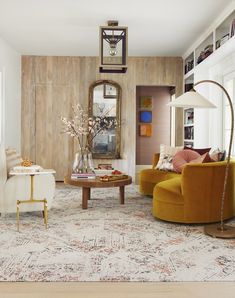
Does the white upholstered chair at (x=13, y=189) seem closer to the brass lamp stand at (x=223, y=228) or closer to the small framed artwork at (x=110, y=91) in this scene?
the brass lamp stand at (x=223, y=228)

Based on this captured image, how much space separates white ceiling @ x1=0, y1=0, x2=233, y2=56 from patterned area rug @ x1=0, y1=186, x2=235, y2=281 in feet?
8.85

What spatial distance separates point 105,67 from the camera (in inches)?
209

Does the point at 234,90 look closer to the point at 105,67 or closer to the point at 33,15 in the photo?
the point at 105,67

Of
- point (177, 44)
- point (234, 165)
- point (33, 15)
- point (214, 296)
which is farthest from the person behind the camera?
point (177, 44)

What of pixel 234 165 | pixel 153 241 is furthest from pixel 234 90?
pixel 153 241

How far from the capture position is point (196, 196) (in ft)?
14.2

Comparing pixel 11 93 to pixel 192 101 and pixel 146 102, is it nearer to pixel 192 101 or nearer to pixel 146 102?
pixel 146 102

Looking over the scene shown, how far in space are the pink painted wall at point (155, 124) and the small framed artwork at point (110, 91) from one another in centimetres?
169

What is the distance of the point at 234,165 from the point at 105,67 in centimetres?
213

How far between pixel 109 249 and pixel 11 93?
4.93 meters

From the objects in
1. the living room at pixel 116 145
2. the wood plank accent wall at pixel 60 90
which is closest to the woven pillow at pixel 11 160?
the living room at pixel 116 145

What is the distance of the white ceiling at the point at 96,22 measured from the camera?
5.05 m

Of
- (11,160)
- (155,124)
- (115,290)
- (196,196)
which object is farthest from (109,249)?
(155,124)

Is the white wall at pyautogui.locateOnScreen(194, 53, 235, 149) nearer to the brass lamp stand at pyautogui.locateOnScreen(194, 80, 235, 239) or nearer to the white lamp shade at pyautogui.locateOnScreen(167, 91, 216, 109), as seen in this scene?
the white lamp shade at pyautogui.locateOnScreen(167, 91, 216, 109)
